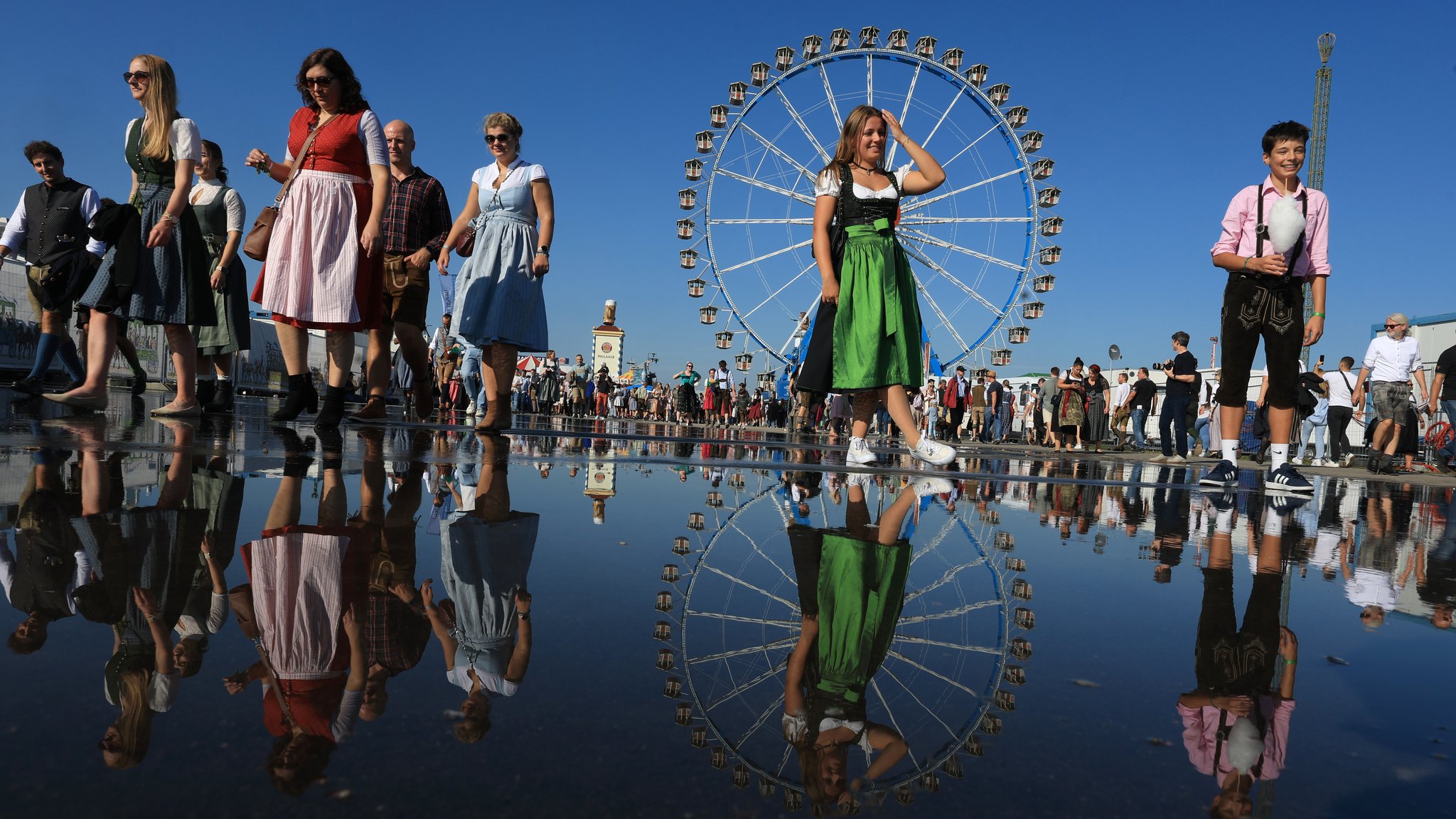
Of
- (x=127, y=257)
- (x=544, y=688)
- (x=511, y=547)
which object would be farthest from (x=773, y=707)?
(x=127, y=257)

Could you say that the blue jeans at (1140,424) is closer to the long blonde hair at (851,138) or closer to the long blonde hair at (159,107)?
the long blonde hair at (851,138)

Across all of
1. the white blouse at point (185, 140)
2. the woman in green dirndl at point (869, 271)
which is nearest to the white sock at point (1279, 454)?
the woman in green dirndl at point (869, 271)

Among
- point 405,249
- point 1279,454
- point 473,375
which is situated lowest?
point 1279,454

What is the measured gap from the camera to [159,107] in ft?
14.7

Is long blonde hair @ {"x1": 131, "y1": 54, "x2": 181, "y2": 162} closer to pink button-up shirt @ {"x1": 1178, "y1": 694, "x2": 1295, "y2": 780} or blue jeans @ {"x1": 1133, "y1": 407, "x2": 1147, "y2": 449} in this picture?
pink button-up shirt @ {"x1": 1178, "y1": 694, "x2": 1295, "y2": 780}

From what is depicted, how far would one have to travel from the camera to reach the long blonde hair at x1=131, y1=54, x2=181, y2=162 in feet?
14.6

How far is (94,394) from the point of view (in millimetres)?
4613

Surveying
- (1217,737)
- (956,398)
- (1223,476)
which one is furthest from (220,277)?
(956,398)

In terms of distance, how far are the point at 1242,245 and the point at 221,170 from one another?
5777 mm

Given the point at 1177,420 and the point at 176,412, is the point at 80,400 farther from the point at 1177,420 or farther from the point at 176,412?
the point at 1177,420

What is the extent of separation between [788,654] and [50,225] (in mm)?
6227

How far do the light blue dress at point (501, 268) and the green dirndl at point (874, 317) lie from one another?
1912mm

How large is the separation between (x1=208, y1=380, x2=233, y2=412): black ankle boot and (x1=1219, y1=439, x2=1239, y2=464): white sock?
5701 mm

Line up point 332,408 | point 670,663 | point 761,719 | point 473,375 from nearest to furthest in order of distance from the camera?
1. point 761,719
2. point 670,663
3. point 332,408
4. point 473,375
